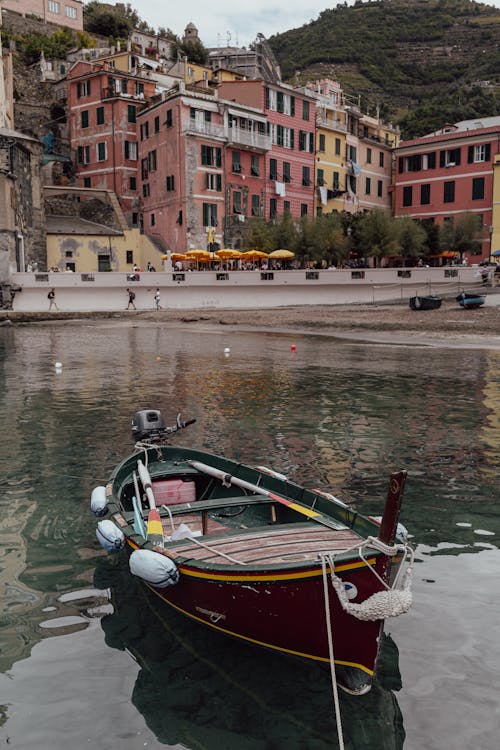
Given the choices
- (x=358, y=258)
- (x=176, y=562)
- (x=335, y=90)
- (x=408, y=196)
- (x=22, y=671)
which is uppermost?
(x=335, y=90)

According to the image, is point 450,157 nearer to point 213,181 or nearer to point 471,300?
point 213,181

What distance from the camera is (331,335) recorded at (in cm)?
3856

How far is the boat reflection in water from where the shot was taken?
524cm

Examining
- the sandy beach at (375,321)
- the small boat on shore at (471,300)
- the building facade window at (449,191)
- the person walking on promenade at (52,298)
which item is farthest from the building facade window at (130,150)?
the small boat on shore at (471,300)

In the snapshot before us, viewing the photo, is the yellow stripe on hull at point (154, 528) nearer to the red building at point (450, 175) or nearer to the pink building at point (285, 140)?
the pink building at point (285, 140)

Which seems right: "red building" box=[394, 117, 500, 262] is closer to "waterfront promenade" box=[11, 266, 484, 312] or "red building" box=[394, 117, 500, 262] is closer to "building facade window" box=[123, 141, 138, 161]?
"waterfront promenade" box=[11, 266, 484, 312]

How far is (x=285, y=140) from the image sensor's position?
6444cm

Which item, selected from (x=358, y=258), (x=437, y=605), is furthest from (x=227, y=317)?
(x=437, y=605)

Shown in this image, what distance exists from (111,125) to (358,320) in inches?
1379

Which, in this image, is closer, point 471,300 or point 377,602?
point 377,602

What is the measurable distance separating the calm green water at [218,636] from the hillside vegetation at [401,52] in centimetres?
11226

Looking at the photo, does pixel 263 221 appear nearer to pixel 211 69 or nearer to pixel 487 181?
pixel 487 181

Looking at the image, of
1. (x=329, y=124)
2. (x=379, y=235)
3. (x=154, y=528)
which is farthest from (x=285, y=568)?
(x=329, y=124)

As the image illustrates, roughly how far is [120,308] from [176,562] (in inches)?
1850
